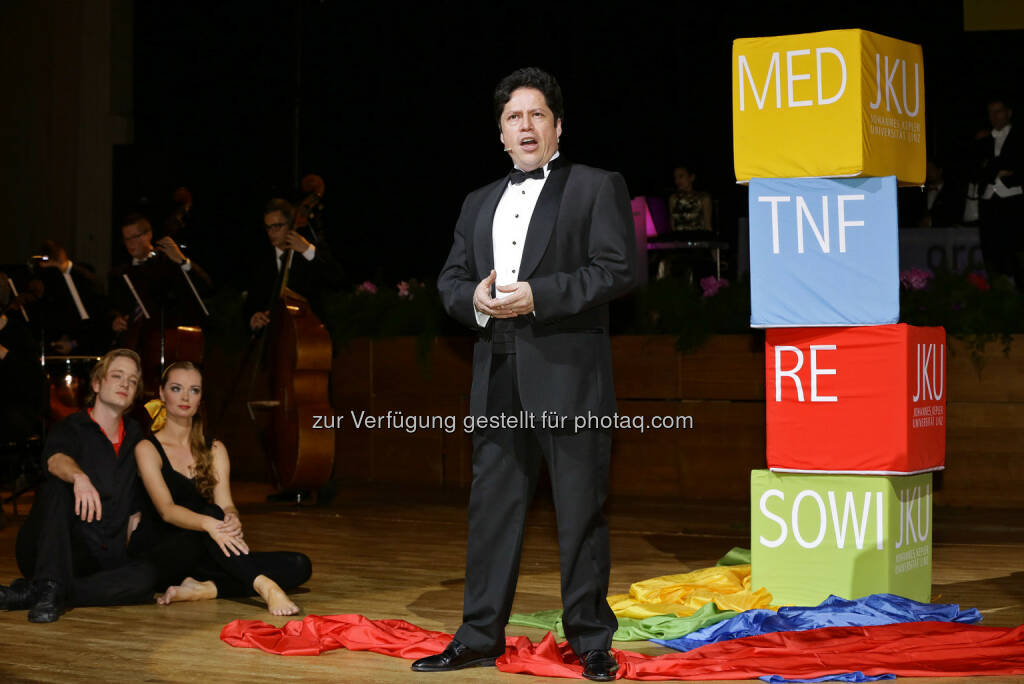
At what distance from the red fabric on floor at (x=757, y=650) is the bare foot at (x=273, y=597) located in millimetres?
335

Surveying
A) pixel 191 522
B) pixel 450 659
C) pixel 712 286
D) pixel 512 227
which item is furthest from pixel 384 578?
pixel 712 286

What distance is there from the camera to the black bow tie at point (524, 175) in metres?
3.11

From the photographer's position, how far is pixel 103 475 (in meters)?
4.12

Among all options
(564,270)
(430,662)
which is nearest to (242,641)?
(430,662)

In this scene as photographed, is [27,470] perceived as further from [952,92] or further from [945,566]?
[952,92]

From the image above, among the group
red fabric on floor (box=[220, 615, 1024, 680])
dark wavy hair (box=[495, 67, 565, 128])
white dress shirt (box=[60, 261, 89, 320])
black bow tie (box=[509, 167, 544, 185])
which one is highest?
dark wavy hair (box=[495, 67, 565, 128])

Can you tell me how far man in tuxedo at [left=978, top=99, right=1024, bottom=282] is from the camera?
741 centimetres

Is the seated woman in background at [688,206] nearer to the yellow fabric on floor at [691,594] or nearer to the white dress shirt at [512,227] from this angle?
the yellow fabric on floor at [691,594]

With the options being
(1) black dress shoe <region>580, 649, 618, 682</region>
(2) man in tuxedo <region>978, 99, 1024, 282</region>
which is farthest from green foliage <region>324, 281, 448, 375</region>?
(1) black dress shoe <region>580, 649, 618, 682</region>

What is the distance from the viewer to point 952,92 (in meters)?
9.38

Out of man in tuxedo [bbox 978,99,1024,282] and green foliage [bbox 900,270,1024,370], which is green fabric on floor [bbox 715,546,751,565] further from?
man in tuxedo [bbox 978,99,1024,282]

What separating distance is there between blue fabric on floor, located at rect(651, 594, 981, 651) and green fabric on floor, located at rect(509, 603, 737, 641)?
5 centimetres

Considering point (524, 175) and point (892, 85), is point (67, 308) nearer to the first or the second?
point (524, 175)

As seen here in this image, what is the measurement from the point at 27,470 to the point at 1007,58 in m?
7.22
